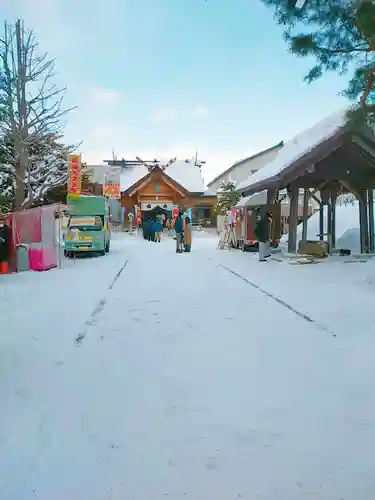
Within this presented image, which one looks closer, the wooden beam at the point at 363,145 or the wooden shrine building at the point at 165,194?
the wooden beam at the point at 363,145

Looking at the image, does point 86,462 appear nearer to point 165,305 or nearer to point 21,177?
point 165,305

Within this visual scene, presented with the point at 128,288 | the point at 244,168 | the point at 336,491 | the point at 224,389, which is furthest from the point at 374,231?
the point at 244,168

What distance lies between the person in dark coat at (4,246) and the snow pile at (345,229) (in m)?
11.8

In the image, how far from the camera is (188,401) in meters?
3.58

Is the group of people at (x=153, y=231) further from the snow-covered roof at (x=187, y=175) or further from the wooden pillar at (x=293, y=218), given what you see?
the wooden pillar at (x=293, y=218)

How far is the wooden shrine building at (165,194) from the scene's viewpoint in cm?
3909

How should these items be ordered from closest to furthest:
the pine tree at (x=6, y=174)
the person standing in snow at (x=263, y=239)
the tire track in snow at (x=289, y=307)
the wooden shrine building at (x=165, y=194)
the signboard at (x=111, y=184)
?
the tire track in snow at (x=289, y=307) → the person standing in snow at (x=263, y=239) → the pine tree at (x=6, y=174) → the signboard at (x=111, y=184) → the wooden shrine building at (x=165, y=194)

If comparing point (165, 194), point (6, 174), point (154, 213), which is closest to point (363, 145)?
point (6, 174)

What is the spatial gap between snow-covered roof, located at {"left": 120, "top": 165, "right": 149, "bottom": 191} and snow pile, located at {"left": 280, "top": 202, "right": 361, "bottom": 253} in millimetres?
18392

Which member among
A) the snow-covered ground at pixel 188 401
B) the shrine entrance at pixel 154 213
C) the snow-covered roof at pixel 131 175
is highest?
the snow-covered roof at pixel 131 175

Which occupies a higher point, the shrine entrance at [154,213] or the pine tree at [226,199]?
the pine tree at [226,199]

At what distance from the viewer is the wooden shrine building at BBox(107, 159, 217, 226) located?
39.1m

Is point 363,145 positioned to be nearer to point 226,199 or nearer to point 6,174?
point 6,174

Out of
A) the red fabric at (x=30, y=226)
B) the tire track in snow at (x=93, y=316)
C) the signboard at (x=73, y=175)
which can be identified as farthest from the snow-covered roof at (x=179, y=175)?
the tire track in snow at (x=93, y=316)
